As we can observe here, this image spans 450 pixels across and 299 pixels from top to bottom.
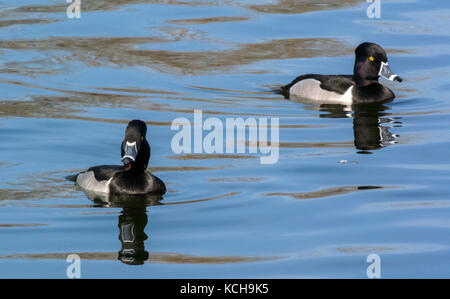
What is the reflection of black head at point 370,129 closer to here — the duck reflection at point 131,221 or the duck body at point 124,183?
the duck body at point 124,183

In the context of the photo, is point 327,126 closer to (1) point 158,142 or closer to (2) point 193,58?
(1) point 158,142

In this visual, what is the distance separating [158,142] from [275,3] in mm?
10732

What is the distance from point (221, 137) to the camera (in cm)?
1453

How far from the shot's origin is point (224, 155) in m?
13.7

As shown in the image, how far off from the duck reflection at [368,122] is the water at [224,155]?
0.05 meters

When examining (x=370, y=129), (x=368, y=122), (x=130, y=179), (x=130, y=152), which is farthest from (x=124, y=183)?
(x=368, y=122)

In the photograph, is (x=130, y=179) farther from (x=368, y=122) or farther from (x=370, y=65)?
(x=370, y=65)

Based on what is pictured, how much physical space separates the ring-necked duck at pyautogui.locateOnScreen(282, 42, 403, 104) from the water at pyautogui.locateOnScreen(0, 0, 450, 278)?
35 centimetres

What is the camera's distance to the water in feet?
33.7

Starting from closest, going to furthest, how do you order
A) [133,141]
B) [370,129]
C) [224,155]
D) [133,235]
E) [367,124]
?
1. [133,235]
2. [133,141]
3. [224,155]
4. [370,129]
5. [367,124]

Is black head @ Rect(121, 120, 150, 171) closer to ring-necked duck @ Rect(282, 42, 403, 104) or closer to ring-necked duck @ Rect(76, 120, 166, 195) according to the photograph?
ring-necked duck @ Rect(76, 120, 166, 195)

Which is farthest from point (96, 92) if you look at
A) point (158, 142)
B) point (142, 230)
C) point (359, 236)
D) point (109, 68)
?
point (359, 236)

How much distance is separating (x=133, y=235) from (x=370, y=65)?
8223mm

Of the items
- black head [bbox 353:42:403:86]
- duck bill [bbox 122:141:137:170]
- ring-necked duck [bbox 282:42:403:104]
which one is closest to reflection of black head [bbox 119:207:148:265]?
duck bill [bbox 122:141:137:170]
